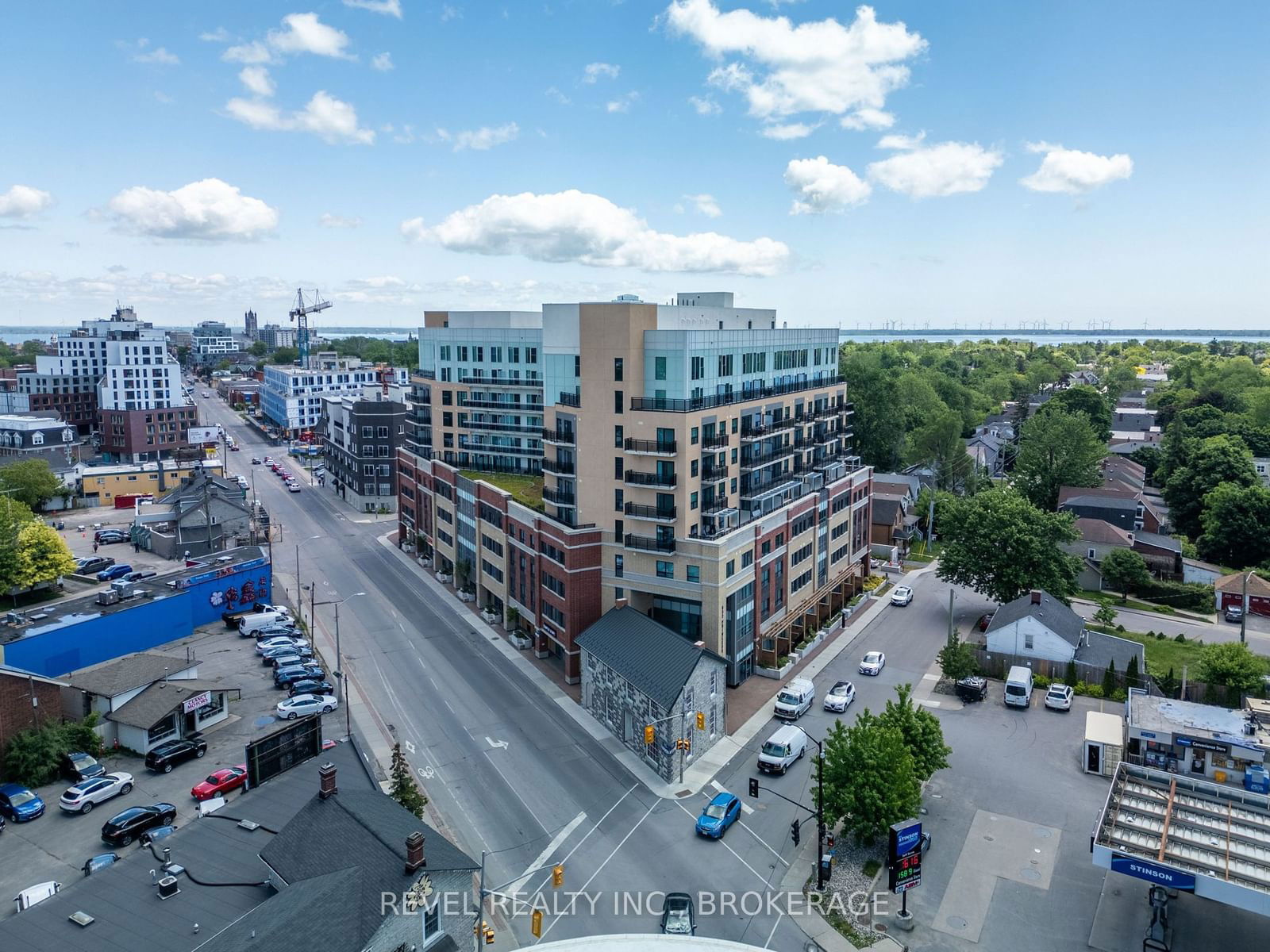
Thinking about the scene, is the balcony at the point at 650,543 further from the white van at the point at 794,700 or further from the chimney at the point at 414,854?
the chimney at the point at 414,854

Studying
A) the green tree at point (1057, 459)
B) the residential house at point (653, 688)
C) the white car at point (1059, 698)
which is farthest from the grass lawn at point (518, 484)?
the green tree at point (1057, 459)

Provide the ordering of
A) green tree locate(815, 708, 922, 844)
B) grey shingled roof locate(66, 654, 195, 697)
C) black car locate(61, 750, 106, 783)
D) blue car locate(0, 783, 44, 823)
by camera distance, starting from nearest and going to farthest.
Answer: green tree locate(815, 708, 922, 844), blue car locate(0, 783, 44, 823), black car locate(61, 750, 106, 783), grey shingled roof locate(66, 654, 195, 697)

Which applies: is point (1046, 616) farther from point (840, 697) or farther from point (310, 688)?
point (310, 688)

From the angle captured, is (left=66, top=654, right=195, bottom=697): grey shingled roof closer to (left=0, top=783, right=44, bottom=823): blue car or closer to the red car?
(left=0, top=783, right=44, bottom=823): blue car

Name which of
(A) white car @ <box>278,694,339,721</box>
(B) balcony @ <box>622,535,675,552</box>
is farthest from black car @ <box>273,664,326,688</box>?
(B) balcony @ <box>622,535,675,552</box>

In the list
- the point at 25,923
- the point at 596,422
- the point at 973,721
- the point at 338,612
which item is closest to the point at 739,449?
the point at 596,422

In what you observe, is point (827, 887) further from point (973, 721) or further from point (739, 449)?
point (739, 449)

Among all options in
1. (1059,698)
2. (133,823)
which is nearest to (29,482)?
(133,823)
